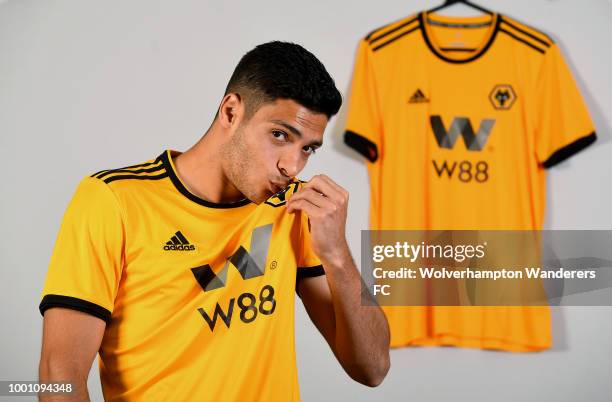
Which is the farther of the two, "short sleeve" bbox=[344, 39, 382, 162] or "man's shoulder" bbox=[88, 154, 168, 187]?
"short sleeve" bbox=[344, 39, 382, 162]

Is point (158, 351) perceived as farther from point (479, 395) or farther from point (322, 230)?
point (479, 395)

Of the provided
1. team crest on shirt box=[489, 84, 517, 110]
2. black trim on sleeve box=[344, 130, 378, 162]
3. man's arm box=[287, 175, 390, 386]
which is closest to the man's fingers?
man's arm box=[287, 175, 390, 386]

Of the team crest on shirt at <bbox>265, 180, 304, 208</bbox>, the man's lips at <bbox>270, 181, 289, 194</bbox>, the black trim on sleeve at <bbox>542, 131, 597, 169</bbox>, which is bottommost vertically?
the man's lips at <bbox>270, 181, 289, 194</bbox>

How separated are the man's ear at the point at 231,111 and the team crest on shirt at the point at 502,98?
1042mm

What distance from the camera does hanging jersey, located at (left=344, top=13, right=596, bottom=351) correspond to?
190 cm

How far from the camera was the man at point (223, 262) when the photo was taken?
98cm

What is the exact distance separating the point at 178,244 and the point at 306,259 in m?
0.26

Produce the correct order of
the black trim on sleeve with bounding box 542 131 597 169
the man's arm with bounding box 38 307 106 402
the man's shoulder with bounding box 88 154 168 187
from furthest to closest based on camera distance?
the black trim on sleeve with bounding box 542 131 597 169 < the man's shoulder with bounding box 88 154 168 187 < the man's arm with bounding box 38 307 106 402

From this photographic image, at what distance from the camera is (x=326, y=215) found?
1.07 metres

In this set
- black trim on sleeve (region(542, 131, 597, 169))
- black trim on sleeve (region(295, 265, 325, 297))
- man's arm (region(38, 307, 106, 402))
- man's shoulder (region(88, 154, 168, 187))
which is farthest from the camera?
black trim on sleeve (region(542, 131, 597, 169))

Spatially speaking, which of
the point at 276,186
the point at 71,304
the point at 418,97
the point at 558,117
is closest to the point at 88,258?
the point at 71,304

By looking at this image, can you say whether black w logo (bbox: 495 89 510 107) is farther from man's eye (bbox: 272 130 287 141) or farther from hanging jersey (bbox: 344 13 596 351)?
man's eye (bbox: 272 130 287 141)

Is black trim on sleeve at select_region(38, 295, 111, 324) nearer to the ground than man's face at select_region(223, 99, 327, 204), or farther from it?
nearer to the ground

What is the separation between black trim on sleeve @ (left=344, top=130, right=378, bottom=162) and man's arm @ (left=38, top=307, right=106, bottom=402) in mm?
1148
